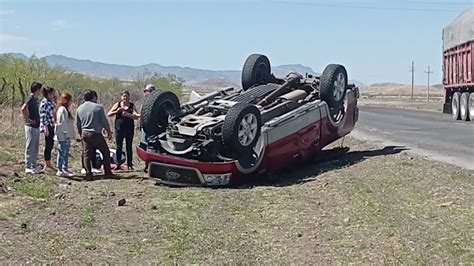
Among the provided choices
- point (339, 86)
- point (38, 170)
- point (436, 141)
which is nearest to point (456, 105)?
point (436, 141)

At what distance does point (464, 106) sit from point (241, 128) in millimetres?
20013

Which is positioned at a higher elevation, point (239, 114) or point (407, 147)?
point (239, 114)

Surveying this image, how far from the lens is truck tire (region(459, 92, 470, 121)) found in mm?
29516

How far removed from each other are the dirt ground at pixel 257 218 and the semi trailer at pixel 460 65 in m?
16.8

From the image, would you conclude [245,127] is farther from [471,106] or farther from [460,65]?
[460,65]

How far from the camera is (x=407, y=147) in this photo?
16.3 m

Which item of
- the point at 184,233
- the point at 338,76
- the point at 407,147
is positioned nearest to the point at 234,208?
the point at 184,233

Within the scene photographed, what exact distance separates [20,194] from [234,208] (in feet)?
9.59

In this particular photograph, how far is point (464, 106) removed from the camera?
29.8 metres

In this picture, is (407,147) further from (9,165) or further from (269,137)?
(9,165)

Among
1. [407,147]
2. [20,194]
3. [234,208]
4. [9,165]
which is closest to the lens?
[234,208]

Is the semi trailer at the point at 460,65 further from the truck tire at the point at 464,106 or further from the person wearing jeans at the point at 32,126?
the person wearing jeans at the point at 32,126

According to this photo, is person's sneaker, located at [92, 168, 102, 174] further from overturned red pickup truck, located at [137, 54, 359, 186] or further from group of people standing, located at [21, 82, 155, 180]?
overturned red pickup truck, located at [137, 54, 359, 186]

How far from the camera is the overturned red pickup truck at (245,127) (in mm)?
11703
